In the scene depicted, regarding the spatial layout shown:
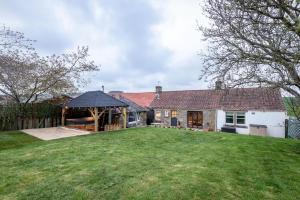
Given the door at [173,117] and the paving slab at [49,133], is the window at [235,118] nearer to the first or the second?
the door at [173,117]

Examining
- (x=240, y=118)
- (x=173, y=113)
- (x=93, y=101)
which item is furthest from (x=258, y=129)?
(x=93, y=101)

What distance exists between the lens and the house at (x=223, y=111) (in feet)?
76.7

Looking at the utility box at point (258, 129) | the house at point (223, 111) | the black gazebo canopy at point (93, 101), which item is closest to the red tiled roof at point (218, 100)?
the house at point (223, 111)

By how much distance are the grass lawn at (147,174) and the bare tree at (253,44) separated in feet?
10.2

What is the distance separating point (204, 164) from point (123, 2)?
8.96 metres

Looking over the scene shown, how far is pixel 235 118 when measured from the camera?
25422 millimetres

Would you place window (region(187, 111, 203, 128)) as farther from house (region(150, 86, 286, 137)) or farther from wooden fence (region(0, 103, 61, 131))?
wooden fence (region(0, 103, 61, 131))

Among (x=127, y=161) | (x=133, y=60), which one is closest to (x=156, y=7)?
(x=127, y=161)

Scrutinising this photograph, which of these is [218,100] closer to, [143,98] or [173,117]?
[173,117]

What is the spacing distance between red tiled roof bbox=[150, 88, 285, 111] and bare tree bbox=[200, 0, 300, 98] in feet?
39.3

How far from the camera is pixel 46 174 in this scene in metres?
6.53

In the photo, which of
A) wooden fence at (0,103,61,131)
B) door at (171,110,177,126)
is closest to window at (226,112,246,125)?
door at (171,110,177,126)

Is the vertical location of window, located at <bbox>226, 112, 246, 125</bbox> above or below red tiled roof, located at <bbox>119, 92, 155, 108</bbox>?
below

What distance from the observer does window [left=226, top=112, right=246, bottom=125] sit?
25059 mm
